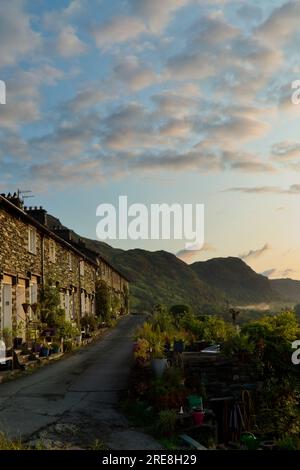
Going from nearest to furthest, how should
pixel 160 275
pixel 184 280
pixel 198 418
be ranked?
pixel 198 418 → pixel 160 275 → pixel 184 280

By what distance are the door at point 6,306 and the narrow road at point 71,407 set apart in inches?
85.1

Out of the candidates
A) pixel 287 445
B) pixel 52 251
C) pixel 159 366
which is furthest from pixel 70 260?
pixel 287 445

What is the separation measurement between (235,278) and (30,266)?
166177mm

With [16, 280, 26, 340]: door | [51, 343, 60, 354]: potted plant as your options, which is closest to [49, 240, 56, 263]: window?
[16, 280, 26, 340]: door

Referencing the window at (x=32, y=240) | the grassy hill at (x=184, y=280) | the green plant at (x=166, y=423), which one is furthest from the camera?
the grassy hill at (x=184, y=280)

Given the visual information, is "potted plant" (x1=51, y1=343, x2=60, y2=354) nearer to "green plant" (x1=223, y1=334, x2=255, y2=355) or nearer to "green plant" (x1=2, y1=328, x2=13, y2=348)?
"green plant" (x1=2, y1=328, x2=13, y2=348)

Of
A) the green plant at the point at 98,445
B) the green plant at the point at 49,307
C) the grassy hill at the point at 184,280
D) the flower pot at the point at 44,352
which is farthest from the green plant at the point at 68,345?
the grassy hill at the point at 184,280

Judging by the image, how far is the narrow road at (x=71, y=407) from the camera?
343 inches

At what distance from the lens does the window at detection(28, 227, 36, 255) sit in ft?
68.4

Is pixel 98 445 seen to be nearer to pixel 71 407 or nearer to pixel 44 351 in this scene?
pixel 71 407

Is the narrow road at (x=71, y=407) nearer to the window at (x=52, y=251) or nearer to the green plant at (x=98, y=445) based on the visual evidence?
the green plant at (x=98, y=445)

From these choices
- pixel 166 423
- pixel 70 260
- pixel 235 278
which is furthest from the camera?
pixel 235 278

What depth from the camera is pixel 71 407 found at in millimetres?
10883
